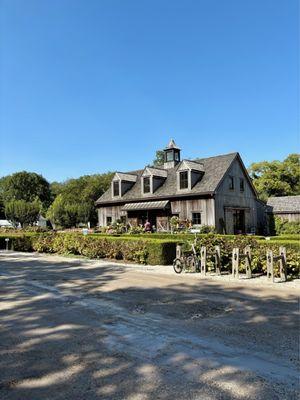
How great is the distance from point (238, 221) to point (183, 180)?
6486 millimetres

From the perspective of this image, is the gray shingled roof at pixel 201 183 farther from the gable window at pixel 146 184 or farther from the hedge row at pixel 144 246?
the hedge row at pixel 144 246

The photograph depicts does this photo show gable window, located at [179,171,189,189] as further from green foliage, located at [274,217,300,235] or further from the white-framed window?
green foliage, located at [274,217,300,235]

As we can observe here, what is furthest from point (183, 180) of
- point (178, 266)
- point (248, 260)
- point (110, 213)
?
point (248, 260)

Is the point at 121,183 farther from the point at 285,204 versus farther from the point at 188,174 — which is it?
the point at 285,204

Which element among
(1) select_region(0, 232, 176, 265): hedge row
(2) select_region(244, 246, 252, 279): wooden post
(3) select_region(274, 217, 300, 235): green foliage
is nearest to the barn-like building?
(3) select_region(274, 217, 300, 235): green foliage

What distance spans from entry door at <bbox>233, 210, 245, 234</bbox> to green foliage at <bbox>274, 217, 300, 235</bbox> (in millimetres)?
4662

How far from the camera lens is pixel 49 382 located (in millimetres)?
4520

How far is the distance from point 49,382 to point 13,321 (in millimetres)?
3219

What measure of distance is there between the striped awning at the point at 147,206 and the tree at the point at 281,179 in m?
31.6

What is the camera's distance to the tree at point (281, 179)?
60.8 m

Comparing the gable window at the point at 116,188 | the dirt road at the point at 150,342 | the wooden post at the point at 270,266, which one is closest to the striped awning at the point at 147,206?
the gable window at the point at 116,188

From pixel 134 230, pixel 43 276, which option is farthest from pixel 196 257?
pixel 134 230

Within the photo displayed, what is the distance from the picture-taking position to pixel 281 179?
62.6 metres

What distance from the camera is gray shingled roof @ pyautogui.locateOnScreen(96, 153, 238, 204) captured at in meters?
31.1
